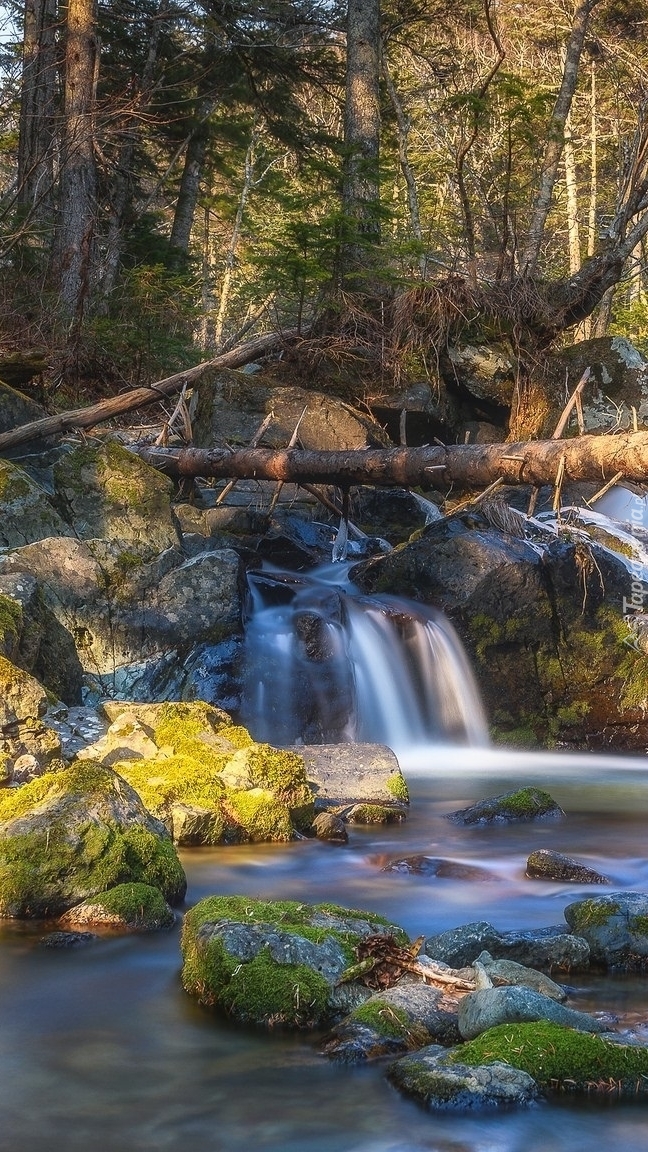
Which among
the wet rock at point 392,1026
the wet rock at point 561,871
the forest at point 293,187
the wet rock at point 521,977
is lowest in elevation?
the wet rock at point 561,871

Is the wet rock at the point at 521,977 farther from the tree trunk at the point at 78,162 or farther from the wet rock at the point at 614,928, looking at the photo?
the tree trunk at the point at 78,162

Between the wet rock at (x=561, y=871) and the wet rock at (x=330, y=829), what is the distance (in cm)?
116

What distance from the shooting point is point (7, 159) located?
24156 mm

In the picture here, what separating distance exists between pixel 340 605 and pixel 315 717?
1.32 meters

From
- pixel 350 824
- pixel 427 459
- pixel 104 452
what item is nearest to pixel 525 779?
pixel 350 824

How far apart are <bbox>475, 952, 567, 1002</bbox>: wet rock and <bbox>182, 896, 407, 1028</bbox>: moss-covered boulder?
1.43 feet

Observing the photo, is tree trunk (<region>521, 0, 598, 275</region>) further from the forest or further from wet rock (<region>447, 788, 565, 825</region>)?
wet rock (<region>447, 788, 565, 825</region>)

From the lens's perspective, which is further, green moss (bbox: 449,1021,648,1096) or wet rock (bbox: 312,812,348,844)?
wet rock (bbox: 312,812,348,844)

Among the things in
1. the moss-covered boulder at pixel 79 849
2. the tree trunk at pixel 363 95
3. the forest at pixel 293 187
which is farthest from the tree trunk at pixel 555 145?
the moss-covered boulder at pixel 79 849

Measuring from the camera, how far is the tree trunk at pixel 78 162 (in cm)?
1656

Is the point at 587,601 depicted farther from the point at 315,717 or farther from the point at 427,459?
the point at 315,717

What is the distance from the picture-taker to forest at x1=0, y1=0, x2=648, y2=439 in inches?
607

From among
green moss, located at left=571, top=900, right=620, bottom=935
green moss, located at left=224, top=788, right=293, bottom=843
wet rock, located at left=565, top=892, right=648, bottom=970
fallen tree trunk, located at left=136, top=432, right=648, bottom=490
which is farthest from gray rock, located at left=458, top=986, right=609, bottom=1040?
fallen tree trunk, located at left=136, top=432, right=648, bottom=490

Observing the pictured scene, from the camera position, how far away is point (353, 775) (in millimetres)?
7676
